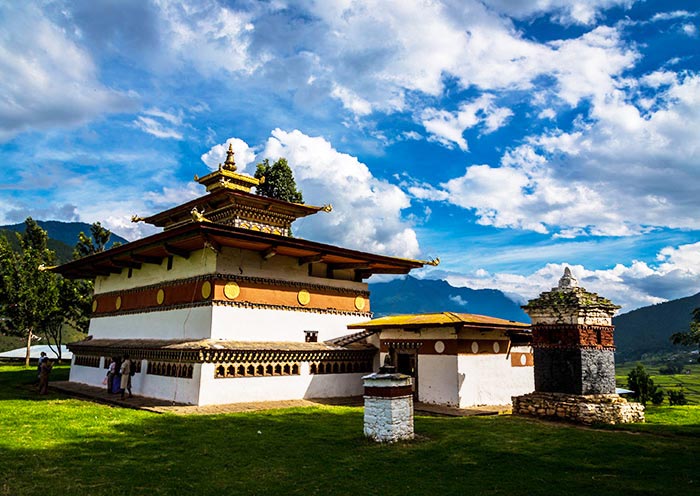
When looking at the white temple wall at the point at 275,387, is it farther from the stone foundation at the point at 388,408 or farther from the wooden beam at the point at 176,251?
the stone foundation at the point at 388,408

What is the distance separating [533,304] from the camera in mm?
13453

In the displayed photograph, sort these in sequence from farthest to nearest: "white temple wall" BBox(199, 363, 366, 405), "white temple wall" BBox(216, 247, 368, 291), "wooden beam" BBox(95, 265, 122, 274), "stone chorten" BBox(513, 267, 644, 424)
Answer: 1. "wooden beam" BBox(95, 265, 122, 274)
2. "white temple wall" BBox(216, 247, 368, 291)
3. "white temple wall" BBox(199, 363, 366, 405)
4. "stone chorten" BBox(513, 267, 644, 424)

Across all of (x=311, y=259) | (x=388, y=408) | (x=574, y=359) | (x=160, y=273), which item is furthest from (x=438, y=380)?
(x=160, y=273)

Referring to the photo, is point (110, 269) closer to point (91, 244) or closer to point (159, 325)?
point (159, 325)

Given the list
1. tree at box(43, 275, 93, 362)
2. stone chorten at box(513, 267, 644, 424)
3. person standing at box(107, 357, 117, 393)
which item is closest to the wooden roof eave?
person standing at box(107, 357, 117, 393)

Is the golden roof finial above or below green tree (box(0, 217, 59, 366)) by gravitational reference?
above

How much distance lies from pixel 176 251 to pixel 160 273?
2.44 m

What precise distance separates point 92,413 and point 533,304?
12.1 meters

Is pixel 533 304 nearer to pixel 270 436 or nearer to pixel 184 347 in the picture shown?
pixel 270 436

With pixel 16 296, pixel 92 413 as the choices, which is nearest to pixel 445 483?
pixel 92 413

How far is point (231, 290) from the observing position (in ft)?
54.6

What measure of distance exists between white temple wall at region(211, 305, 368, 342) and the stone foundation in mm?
7695

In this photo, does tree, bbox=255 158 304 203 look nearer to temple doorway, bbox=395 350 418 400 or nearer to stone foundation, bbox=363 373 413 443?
temple doorway, bbox=395 350 418 400

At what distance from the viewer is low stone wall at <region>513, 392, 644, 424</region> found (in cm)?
1198
